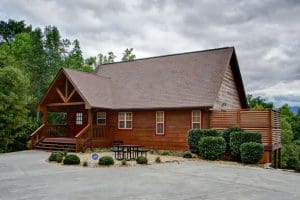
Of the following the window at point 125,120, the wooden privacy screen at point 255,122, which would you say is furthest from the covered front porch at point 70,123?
the wooden privacy screen at point 255,122

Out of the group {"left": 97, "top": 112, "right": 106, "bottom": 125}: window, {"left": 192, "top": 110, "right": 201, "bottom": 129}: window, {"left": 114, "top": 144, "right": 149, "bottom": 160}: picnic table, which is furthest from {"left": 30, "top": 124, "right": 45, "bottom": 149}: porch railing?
{"left": 192, "top": 110, "right": 201, "bottom": 129}: window

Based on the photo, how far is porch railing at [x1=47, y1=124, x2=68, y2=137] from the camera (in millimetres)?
22172

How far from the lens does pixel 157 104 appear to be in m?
19.0

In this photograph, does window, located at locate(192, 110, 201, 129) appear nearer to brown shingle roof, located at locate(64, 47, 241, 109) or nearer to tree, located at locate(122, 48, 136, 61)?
brown shingle roof, located at locate(64, 47, 241, 109)

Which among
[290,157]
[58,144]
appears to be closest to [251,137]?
[58,144]

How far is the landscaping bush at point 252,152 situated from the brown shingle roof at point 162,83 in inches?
141

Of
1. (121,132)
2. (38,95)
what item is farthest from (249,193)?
(38,95)

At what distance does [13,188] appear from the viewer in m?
8.47

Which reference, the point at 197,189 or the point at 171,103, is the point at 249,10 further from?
the point at 197,189

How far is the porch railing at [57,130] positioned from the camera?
2217 cm

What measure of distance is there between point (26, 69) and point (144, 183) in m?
23.4

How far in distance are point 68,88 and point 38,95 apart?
885 centimetres

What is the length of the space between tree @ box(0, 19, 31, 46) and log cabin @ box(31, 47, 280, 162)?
31.6 meters

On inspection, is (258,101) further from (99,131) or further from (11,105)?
(11,105)
